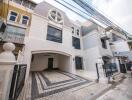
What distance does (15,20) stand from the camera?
29.1 feet

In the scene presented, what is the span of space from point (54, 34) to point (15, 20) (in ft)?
15.9

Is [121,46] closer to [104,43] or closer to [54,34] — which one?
[104,43]

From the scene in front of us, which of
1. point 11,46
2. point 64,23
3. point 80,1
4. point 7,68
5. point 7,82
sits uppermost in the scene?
point 64,23

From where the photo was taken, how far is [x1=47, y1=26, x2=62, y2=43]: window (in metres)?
9.36

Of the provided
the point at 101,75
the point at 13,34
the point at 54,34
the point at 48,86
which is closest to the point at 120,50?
the point at 101,75

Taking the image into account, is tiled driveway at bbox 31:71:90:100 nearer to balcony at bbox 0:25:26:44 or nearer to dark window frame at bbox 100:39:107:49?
balcony at bbox 0:25:26:44

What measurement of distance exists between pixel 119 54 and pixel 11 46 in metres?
17.9

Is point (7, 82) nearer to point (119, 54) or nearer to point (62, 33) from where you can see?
point (62, 33)

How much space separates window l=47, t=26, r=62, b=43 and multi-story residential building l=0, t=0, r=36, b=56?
2.49m

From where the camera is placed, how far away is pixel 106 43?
15.1 m

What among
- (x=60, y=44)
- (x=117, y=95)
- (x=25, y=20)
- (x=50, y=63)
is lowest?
(x=117, y=95)

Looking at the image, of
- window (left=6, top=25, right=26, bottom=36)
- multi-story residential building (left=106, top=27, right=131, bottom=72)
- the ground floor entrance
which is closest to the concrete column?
the ground floor entrance

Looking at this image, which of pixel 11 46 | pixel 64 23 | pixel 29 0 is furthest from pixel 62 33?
pixel 11 46

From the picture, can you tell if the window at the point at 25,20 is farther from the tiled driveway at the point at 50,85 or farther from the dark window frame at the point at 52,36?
the tiled driveway at the point at 50,85
